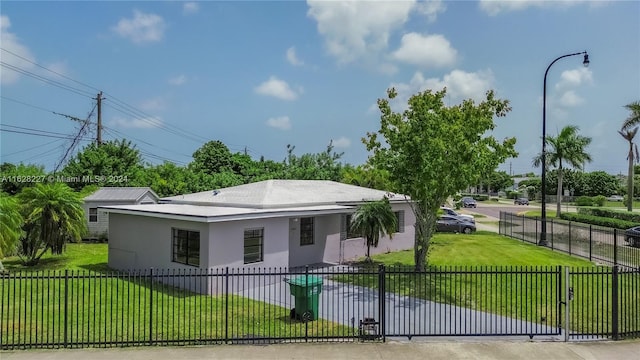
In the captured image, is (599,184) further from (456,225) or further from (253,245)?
(253,245)

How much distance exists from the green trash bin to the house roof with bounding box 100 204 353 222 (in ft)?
13.0

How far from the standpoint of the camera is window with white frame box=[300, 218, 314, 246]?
19.2m

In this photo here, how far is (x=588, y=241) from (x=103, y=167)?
33922 millimetres

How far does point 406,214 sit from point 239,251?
11.4m

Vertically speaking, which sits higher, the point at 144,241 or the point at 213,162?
the point at 213,162

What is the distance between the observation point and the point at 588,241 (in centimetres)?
2184

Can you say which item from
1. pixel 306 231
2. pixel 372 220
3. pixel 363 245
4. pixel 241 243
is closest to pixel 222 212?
pixel 241 243

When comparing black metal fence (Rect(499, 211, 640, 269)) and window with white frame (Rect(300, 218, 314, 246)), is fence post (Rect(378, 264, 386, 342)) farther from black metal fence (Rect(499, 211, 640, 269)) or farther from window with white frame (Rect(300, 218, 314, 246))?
black metal fence (Rect(499, 211, 640, 269))

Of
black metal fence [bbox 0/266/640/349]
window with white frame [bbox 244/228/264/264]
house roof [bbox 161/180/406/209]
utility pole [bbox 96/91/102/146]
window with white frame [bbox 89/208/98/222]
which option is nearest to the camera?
black metal fence [bbox 0/266/640/349]

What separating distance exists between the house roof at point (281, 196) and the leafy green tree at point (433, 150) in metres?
3.39

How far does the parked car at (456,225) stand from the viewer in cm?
3262

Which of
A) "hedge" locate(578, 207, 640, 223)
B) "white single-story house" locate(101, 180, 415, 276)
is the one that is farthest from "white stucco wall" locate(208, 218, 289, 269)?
"hedge" locate(578, 207, 640, 223)

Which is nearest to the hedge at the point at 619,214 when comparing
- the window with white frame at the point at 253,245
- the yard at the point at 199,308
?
the yard at the point at 199,308

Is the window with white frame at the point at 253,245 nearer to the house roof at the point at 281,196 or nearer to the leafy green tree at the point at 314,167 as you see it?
the house roof at the point at 281,196
